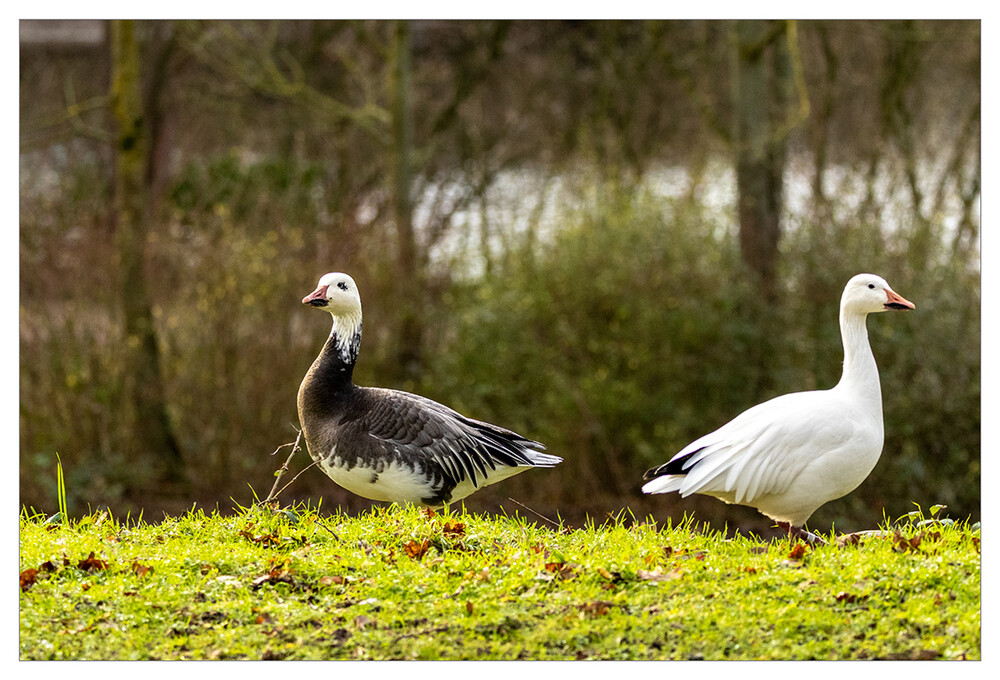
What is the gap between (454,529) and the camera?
17.8ft

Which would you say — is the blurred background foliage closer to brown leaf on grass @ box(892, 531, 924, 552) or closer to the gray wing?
brown leaf on grass @ box(892, 531, 924, 552)

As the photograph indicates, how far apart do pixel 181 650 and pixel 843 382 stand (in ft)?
11.4

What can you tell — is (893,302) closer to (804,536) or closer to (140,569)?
(804,536)

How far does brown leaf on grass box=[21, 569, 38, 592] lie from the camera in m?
4.77

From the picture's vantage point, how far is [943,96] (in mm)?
12484

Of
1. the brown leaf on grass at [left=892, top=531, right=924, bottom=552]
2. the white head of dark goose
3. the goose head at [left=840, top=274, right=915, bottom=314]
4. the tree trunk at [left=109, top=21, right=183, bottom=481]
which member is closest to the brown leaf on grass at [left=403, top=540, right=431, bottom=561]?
the white head of dark goose

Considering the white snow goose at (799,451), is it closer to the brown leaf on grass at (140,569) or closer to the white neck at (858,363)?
the white neck at (858,363)

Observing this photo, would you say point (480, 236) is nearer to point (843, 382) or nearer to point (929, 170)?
point (929, 170)

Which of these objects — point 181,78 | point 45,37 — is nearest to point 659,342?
point 181,78

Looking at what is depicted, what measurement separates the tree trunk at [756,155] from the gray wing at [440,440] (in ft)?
16.9

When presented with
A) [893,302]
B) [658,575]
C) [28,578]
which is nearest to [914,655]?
[658,575]

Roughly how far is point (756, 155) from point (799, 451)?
18.2 feet

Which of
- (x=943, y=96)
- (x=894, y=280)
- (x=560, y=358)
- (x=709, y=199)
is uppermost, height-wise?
(x=943, y=96)

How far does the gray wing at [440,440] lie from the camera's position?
214 inches
